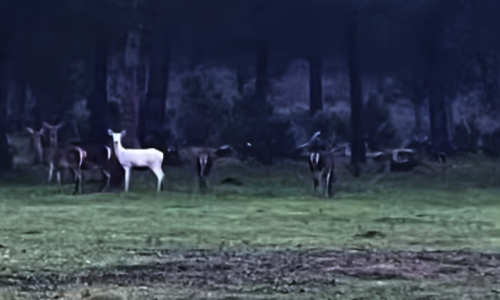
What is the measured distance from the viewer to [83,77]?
24.5m

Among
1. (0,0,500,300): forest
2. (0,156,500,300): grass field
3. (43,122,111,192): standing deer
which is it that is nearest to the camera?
(0,156,500,300): grass field

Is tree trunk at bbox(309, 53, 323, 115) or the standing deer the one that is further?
tree trunk at bbox(309, 53, 323, 115)

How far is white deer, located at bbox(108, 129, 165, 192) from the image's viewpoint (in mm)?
18453

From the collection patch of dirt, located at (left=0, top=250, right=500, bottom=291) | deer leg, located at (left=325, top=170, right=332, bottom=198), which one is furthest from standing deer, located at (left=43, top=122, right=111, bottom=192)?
patch of dirt, located at (left=0, top=250, right=500, bottom=291)

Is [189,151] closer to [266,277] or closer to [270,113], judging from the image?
[270,113]

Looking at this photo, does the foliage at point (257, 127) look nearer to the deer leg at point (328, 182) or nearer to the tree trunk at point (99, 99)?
the tree trunk at point (99, 99)

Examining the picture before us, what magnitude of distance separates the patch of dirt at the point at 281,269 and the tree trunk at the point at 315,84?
656 inches

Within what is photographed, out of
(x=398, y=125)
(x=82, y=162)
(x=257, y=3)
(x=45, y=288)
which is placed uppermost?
(x=257, y=3)

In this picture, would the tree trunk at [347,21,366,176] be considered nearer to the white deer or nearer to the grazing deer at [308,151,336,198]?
the grazing deer at [308,151,336,198]

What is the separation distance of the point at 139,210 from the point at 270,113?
11633mm

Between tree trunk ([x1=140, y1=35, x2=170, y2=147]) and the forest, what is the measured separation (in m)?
0.04

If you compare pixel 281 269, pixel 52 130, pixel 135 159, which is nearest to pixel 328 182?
pixel 135 159

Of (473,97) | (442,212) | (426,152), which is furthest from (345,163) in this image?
(442,212)

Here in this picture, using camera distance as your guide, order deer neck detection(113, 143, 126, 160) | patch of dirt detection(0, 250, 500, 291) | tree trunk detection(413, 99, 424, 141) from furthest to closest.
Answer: tree trunk detection(413, 99, 424, 141)
deer neck detection(113, 143, 126, 160)
patch of dirt detection(0, 250, 500, 291)
